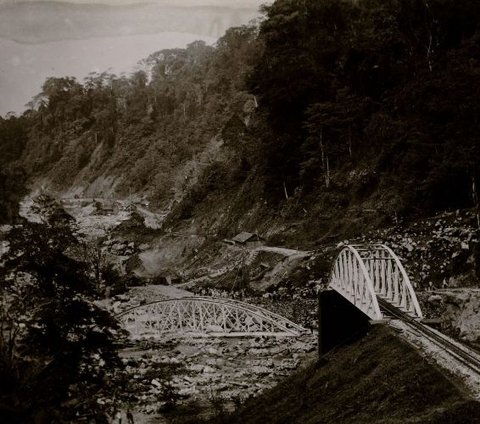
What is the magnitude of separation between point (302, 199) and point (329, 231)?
6.37 m

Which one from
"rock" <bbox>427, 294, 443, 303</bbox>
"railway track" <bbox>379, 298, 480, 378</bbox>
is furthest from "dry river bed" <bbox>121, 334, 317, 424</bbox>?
"railway track" <bbox>379, 298, 480, 378</bbox>

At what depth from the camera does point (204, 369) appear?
2175 centimetres

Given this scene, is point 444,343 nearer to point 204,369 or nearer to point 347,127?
point 204,369

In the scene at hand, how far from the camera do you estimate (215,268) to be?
131 feet

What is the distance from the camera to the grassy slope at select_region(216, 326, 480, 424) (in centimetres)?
908

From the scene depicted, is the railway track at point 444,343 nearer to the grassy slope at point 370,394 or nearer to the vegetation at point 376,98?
the grassy slope at point 370,394

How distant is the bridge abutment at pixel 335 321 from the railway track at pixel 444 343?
16.7ft

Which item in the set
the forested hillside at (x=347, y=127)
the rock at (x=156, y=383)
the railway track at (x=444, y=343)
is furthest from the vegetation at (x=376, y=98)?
the rock at (x=156, y=383)

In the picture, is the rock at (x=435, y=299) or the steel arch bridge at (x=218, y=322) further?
the steel arch bridge at (x=218, y=322)

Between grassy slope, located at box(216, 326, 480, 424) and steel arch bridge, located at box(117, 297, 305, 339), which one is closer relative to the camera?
grassy slope, located at box(216, 326, 480, 424)

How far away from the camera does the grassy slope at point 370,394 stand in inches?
357

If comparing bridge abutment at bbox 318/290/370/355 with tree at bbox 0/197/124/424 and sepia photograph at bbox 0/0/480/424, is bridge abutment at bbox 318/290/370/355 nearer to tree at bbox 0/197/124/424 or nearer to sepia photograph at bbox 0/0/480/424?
sepia photograph at bbox 0/0/480/424

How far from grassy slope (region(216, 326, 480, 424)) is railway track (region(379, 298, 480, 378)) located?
650 millimetres

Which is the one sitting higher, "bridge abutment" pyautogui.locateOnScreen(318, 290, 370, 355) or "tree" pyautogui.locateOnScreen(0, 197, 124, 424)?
"tree" pyautogui.locateOnScreen(0, 197, 124, 424)
